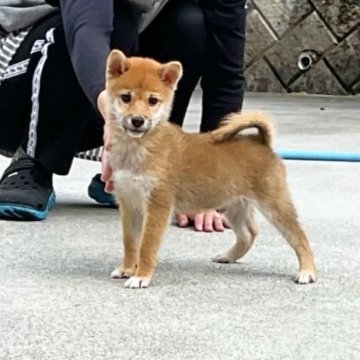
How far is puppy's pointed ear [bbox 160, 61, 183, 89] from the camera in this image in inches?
83.1

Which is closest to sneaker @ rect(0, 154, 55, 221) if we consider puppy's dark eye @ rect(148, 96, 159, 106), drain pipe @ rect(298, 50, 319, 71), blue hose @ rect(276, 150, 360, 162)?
puppy's dark eye @ rect(148, 96, 159, 106)

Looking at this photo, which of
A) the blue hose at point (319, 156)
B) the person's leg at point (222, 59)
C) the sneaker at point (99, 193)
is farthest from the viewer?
the blue hose at point (319, 156)

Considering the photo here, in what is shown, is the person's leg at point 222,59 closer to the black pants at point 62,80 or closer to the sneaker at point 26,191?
the black pants at point 62,80

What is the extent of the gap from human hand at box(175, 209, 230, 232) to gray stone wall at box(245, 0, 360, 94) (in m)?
5.06

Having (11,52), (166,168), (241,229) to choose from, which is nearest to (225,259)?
(241,229)

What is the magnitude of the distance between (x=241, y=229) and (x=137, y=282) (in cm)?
38

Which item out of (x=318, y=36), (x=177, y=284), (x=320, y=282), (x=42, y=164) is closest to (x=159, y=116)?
(x=177, y=284)

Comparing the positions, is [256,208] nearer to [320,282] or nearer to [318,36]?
[320,282]

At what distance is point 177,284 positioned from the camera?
2.15 meters

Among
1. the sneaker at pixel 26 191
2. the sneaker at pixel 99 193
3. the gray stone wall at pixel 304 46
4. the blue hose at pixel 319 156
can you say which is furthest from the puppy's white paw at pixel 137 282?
the gray stone wall at pixel 304 46

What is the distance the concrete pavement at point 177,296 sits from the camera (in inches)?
67.1

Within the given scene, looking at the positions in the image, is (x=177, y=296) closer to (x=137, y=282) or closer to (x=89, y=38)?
(x=137, y=282)

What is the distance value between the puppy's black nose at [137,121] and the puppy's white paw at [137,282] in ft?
1.00

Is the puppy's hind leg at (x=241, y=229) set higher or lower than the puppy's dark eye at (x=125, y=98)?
lower
